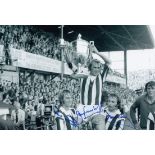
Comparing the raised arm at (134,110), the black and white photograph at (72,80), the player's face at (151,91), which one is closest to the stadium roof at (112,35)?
the black and white photograph at (72,80)

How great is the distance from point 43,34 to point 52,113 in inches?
37.4

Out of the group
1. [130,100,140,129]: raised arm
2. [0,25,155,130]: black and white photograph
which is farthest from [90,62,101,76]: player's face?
[130,100,140,129]: raised arm

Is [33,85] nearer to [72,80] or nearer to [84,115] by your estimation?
[72,80]

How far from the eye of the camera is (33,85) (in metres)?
4.12

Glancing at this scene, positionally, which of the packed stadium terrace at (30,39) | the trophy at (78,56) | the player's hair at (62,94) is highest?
the packed stadium terrace at (30,39)

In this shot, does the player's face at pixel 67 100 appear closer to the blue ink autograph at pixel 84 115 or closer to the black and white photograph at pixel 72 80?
the black and white photograph at pixel 72 80

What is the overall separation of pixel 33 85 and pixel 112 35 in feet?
3.70

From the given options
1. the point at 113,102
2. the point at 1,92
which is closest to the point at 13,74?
the point at 1,92

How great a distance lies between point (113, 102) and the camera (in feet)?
13.6

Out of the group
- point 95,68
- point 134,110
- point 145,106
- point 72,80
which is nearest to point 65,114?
point 72,80

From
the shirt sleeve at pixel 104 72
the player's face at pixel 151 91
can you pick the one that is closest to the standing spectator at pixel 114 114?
the shirt sleeve at pixel 104 72

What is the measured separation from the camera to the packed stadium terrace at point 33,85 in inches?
160

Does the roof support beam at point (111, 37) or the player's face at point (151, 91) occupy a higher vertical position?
the roof support beam at point (111, 37)
